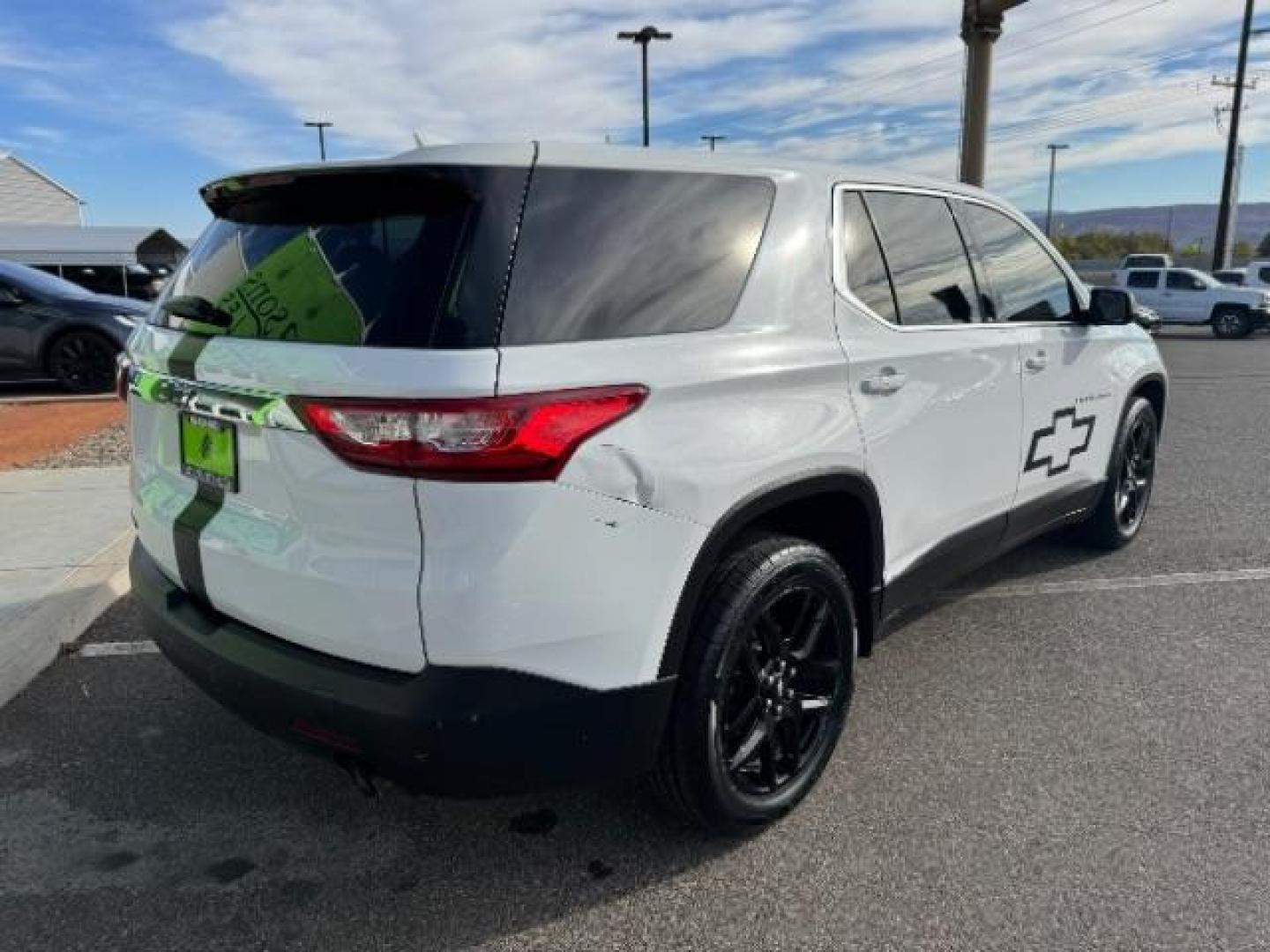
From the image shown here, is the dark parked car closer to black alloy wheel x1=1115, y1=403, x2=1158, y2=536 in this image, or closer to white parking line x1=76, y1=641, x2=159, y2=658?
white parking line x1=76, y1=641, x2=159, y2=658

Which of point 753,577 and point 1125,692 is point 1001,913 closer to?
point 753,577

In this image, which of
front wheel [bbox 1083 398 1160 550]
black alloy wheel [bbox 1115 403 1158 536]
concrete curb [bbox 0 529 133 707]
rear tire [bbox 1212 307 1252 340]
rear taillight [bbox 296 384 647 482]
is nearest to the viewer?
rear taillight [bbox 296 384 647 482]

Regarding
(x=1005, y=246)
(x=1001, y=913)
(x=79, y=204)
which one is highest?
(x=79, y=204)

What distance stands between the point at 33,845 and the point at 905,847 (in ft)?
7.75

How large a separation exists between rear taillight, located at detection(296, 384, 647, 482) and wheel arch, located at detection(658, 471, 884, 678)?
507mm

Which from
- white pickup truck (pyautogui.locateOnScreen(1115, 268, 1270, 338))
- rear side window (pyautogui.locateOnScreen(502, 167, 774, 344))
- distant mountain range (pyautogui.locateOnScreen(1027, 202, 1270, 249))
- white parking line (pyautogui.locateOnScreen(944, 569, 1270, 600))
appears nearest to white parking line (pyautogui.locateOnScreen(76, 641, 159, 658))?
rear side window (pyautogui.locateOnScreen(502, 167, 774, 344))

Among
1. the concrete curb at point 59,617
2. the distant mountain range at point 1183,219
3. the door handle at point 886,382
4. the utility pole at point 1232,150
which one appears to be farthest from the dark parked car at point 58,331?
the distant mountain range at point 1183,219

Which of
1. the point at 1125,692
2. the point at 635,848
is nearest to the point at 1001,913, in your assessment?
the point at 635,848

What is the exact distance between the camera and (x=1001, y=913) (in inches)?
91.4

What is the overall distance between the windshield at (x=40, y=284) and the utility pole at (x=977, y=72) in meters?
10.7

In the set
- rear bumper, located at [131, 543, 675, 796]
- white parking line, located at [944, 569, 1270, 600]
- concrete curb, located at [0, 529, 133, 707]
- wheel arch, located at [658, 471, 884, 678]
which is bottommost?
white parking line, located at [944, 569, 1270, 600]

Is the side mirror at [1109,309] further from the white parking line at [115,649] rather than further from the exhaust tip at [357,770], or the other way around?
the white parking line at [115,649]

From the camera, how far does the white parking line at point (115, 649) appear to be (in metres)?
3.88

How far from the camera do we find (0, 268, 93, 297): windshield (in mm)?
10430
